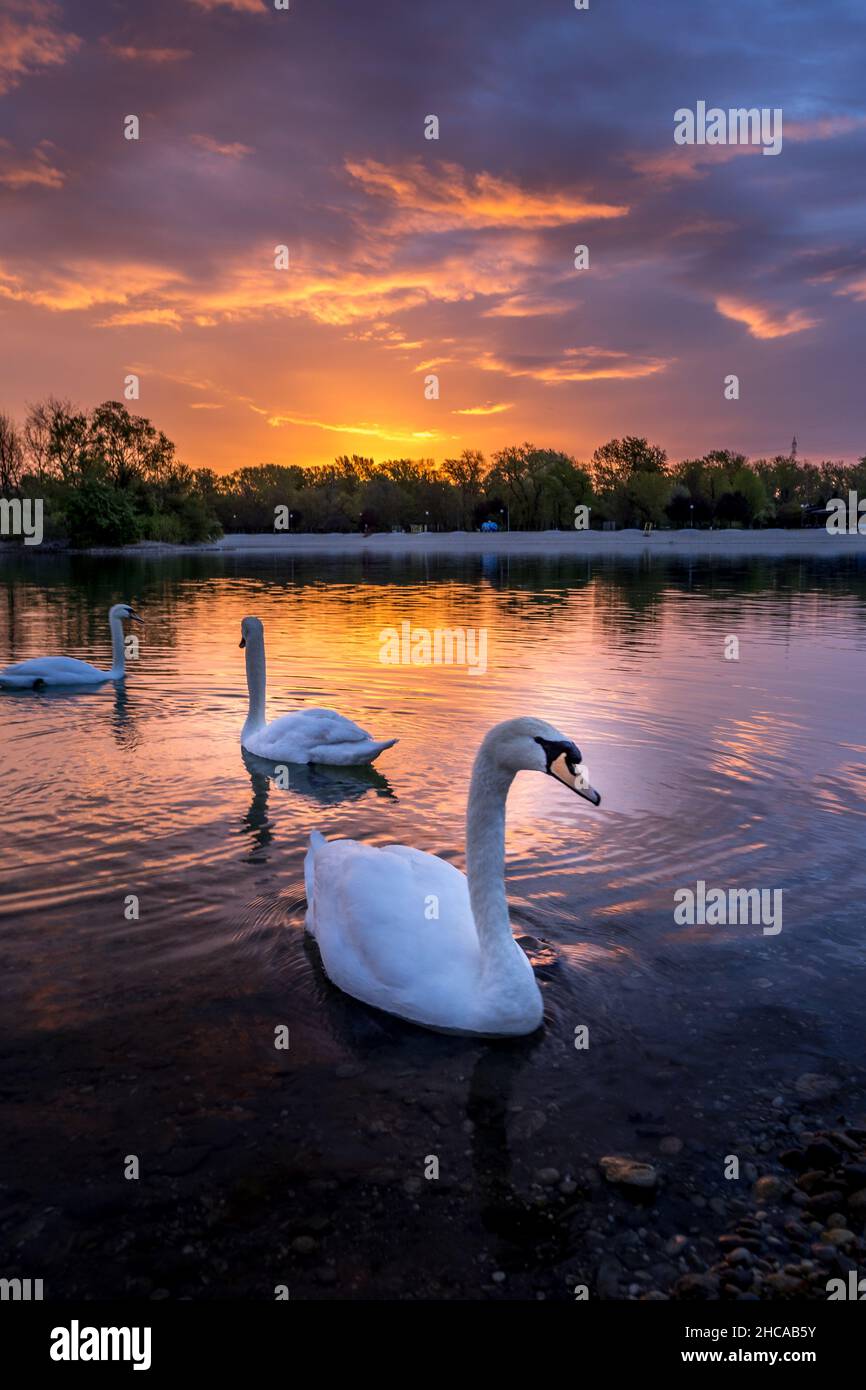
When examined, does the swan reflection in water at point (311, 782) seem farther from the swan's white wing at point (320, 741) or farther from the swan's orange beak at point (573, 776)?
the swan's orange beak at point (573, 776)

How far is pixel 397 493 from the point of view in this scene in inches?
6353

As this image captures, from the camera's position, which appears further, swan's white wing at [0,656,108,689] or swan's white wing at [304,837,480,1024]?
swan's white wing at [0,656,108,689]

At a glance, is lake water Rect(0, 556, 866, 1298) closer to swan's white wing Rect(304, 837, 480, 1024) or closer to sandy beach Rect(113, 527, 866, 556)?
swan's white wing Rect(304, 837, 480, 1024)

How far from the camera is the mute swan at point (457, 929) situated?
521 centimetres

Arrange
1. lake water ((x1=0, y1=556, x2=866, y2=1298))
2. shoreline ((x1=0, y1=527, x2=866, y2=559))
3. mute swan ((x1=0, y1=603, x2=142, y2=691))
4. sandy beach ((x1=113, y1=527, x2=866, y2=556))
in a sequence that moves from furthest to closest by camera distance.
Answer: sandy beach ((x1=113, y1=527, x2=866, y2=556)) < shoreline ((x1=0, y1=527, x2=866, y2=559)) < mute swan ((x1=0, y1=603, x2=142, y2=691)) < lake water ((x1=0, y1=556, x2=866, y2=1298))

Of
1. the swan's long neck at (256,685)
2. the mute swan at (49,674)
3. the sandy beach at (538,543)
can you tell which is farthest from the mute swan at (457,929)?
the sandy beach at (538,543)

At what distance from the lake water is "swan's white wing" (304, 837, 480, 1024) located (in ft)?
0.78

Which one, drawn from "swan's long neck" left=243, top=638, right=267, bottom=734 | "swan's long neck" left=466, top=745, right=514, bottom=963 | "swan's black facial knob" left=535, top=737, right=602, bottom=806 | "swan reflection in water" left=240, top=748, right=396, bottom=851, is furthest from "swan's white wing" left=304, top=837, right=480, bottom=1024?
"swan's long neck" left=243, top=638, right=267, bottom=734

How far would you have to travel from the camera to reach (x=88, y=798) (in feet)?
31.9

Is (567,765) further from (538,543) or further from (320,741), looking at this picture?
(538,543)

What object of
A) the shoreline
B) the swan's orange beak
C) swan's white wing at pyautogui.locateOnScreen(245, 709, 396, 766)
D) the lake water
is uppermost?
the shoreline

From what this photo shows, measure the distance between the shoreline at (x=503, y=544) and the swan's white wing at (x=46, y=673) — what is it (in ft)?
264

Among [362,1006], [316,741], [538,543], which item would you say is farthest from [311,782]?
[538,543]

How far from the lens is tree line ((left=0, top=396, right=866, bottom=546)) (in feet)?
346
